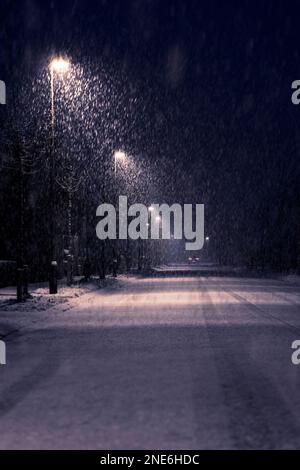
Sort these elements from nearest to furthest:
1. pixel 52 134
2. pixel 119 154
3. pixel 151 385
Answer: pixel 151 385
pixel 52 134
pixel 119 154

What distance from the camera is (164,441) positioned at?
23.9ft

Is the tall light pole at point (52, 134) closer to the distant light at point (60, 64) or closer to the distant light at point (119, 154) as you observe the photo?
the distant light at point (60, 64)

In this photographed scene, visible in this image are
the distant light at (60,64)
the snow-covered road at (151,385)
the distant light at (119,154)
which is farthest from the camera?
the distant light at (119,154)

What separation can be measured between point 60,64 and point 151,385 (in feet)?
74.1

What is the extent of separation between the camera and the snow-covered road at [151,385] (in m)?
7.57

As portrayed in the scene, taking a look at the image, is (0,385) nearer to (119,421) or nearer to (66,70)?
(119,421)

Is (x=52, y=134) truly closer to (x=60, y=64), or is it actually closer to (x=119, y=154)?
(x=60, y=64)

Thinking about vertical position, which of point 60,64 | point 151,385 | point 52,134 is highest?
point 60,64

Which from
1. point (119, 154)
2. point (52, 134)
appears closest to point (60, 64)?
point (52, 134)

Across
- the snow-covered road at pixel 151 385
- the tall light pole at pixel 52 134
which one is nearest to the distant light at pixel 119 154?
the tall light pole at pixel 52 134

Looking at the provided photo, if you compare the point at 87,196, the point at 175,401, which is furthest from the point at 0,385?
the point at 87,196

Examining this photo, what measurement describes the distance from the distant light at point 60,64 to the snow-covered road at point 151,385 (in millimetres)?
13609

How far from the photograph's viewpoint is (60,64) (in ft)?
102

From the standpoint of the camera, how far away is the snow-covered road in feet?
24.8
